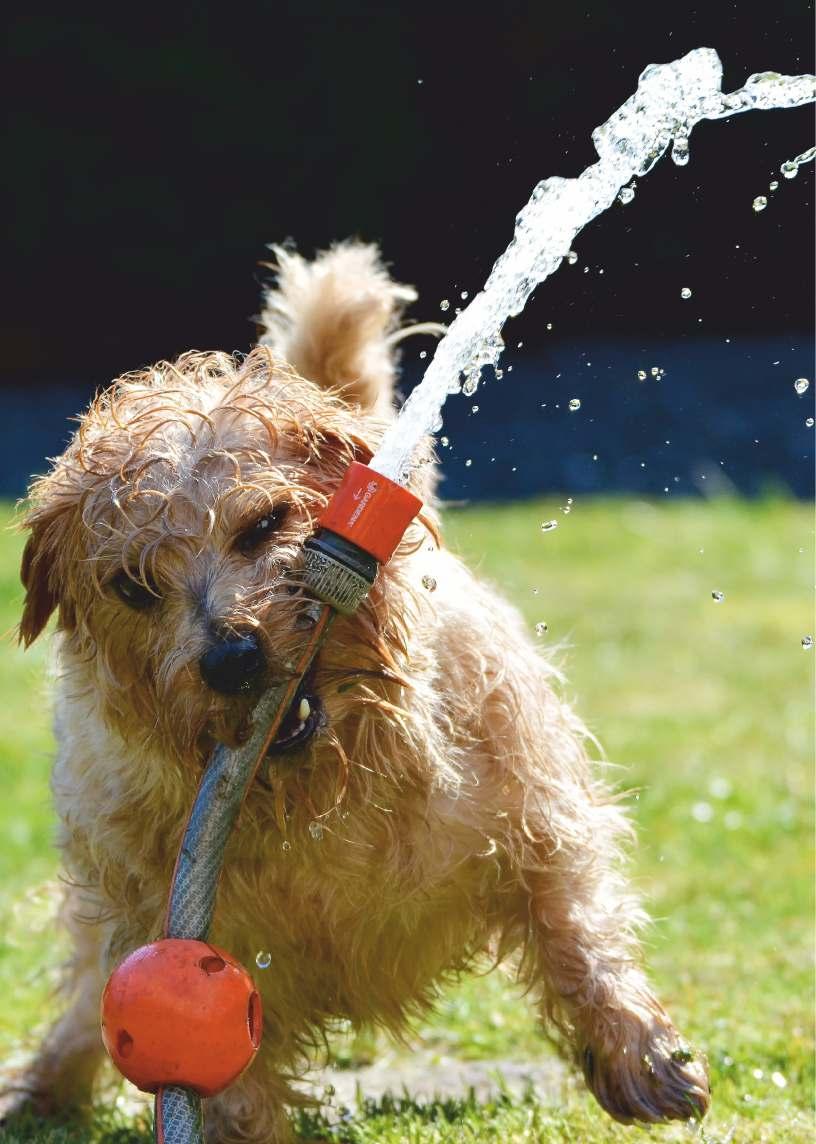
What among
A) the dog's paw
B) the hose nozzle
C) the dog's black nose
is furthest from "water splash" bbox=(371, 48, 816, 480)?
the dog's paw

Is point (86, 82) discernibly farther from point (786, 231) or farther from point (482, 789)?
point (482, 789)

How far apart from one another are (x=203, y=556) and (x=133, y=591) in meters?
0.20

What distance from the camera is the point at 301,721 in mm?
3250

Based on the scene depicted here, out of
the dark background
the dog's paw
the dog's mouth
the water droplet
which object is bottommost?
the dog's paw

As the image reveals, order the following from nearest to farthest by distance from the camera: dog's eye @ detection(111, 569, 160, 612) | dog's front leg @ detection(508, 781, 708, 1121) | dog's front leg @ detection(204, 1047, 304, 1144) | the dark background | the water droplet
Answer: dog's eye @ detection(111, 569, 160, 612)
dog's front leg @ detection(508, 781, 708, 1121)
dog's front leg @ detection(204, 1047, 304, 1144)
the water droplet
the dark background

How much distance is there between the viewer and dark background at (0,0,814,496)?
12641 millimetres

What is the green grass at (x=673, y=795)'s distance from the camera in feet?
13.3

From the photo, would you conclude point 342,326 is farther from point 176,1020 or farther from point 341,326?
point 176,1020

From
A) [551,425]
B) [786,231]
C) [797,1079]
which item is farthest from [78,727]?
[551,425]

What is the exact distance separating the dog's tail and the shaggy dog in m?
0.62

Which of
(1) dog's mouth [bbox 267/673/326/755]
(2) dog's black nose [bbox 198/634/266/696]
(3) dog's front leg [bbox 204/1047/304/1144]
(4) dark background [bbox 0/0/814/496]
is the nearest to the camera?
(2) dog's black nose [bbox 198/634/266/696]

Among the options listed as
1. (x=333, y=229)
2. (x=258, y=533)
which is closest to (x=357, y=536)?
(x=258, y=533)

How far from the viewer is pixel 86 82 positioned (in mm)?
15836

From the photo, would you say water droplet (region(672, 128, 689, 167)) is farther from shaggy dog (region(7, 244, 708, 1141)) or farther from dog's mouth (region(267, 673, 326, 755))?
dog's mouth (region(267, 673, 326, 755))
